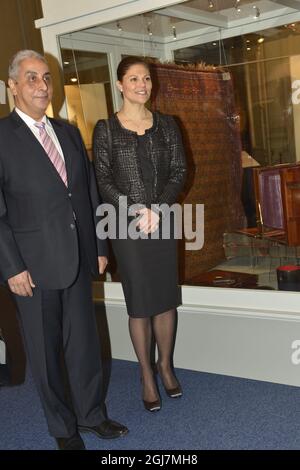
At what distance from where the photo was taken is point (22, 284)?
2.30m

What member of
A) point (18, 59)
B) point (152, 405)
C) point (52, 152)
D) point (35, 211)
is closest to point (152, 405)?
point (152, 405)

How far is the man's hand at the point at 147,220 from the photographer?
107 inches

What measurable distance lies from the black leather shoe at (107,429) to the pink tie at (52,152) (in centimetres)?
119

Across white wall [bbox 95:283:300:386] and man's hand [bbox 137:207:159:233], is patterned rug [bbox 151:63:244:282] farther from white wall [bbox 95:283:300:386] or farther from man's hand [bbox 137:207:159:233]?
man's hand [bbox 137:207:159:233]

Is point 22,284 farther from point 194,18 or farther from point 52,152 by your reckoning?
point 194,18

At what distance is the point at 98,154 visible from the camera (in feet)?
8.96

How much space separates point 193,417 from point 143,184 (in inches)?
48.2

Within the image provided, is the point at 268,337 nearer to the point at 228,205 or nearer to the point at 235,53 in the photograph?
the point at 228,205

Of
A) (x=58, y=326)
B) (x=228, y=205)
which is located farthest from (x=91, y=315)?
(x=228, y=205)

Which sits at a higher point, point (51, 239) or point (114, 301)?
point (51, 239)

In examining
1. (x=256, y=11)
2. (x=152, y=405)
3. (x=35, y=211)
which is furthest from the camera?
(x=256, y=11)

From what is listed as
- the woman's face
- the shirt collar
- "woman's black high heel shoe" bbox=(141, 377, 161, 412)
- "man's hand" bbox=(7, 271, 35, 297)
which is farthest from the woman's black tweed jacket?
"woman's black high heel shoe" bbox=(141, 377, 161, 412)

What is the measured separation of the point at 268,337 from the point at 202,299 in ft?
1.63

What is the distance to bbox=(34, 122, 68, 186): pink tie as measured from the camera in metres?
2.37
